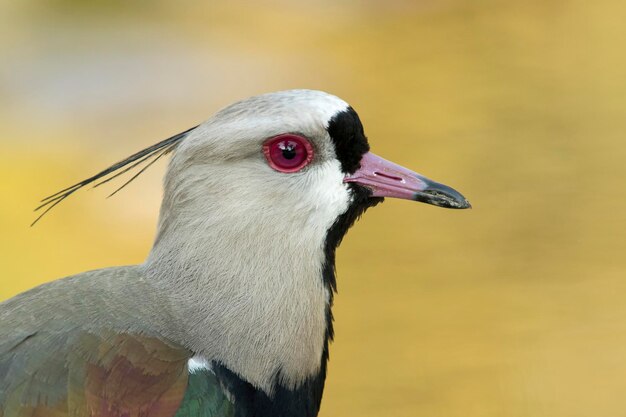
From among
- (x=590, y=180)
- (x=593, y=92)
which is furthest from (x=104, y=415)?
(x=593, y=92)

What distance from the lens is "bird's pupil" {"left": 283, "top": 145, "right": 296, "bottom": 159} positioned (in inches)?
84.1

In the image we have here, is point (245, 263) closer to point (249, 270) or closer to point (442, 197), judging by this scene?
point (249, 270)

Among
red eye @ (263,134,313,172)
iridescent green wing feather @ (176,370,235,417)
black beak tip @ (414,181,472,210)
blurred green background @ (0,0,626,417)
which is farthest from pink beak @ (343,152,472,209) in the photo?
blurred green background @ (0,0,626,417)

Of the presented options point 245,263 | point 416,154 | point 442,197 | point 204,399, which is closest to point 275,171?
point 245,263

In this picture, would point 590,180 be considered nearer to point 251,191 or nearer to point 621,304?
point 621,304

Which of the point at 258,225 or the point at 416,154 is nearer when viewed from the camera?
the point at 258,225

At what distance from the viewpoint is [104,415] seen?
76.5 inches

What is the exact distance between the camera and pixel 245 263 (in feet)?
7.00

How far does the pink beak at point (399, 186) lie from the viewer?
218cm

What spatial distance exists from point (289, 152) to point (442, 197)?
1.15ft

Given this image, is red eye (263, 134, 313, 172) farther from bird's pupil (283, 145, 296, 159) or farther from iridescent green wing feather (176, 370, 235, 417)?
iridescent green wing feather (176, 370, 235, 417)

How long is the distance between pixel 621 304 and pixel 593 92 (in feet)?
4.29

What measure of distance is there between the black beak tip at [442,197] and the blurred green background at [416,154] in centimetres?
205

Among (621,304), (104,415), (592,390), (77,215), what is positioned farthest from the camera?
(77,215)
